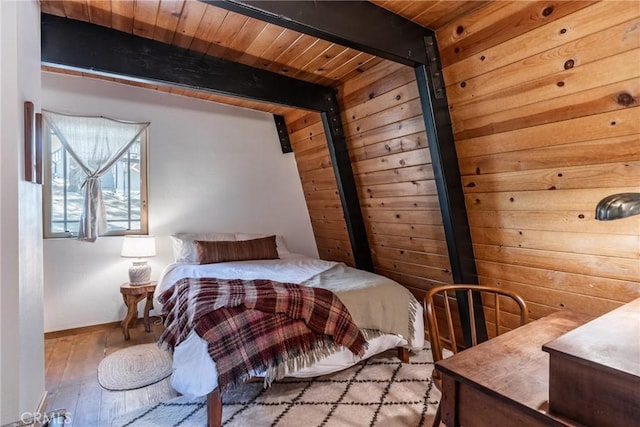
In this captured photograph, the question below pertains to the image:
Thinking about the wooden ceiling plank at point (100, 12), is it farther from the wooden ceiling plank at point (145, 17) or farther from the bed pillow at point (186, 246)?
the bed pillow at point (186, 246)

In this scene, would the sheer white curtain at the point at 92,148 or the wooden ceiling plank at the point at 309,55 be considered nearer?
the wooden ceiling plank at the point at 309,55

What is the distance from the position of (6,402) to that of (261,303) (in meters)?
1.10

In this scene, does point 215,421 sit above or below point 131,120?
below

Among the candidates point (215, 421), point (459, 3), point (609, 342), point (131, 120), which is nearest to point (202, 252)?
point (131, 120)

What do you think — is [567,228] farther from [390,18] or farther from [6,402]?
[6,402]

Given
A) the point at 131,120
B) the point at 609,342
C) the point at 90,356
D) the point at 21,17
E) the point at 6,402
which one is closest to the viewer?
the point at 609,342

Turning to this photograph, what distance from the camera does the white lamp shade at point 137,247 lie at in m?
3.02

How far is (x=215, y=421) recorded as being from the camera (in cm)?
171

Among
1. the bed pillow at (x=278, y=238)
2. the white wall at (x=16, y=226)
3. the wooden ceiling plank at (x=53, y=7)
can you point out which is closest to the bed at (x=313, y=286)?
the bed pillow at (x=278, y=238)

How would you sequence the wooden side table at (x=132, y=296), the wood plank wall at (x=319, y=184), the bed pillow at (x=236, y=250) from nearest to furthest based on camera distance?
the wooden side table at (x=132, y=296) < the bed pillow at (x=236, y=250) < the wood plank wall at (x=319, y=184)

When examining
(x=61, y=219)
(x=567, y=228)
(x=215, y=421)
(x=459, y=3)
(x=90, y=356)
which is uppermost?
(x=459, y=3)

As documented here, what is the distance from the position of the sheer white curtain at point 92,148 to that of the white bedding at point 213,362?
793mm

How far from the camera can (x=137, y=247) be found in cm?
303

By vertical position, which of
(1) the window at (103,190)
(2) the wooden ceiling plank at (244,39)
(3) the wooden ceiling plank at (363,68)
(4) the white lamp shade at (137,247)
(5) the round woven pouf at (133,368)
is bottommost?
(5) the round woven pouf at (133,368)
